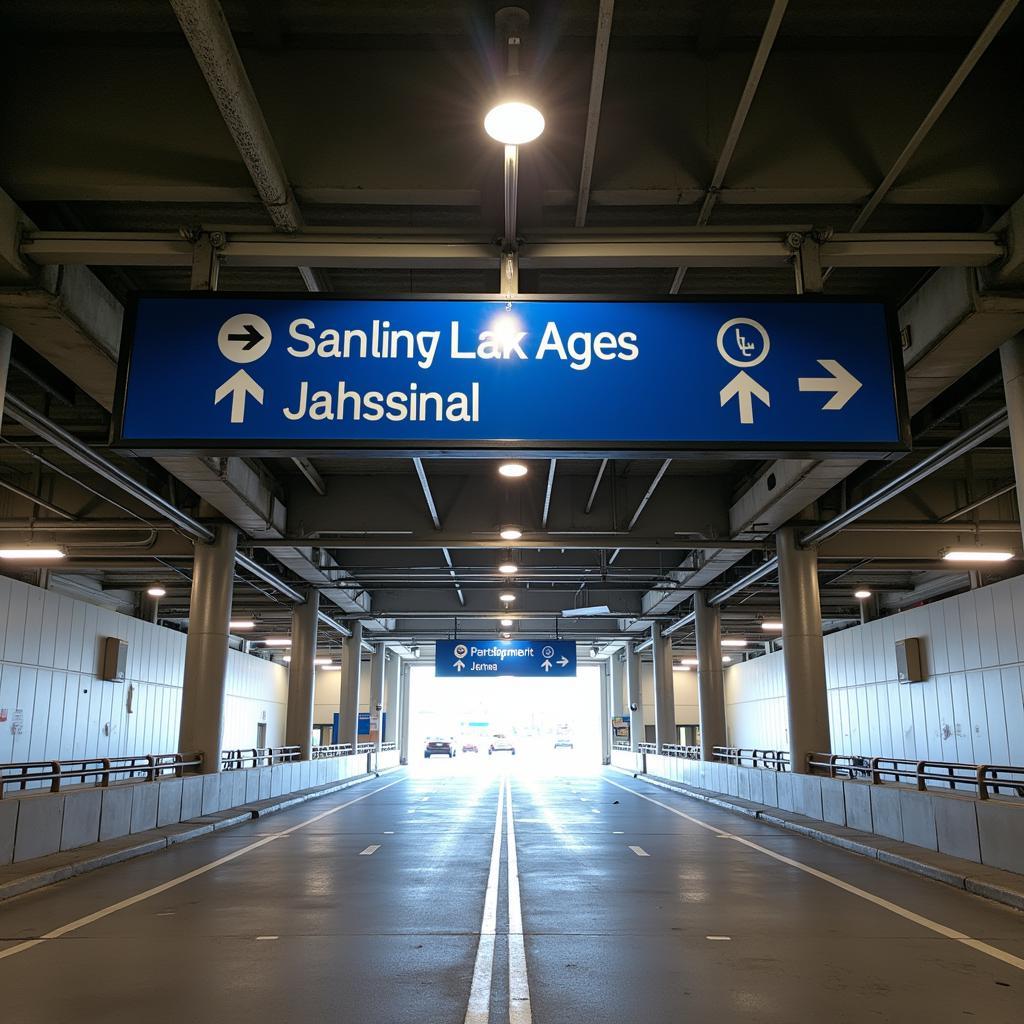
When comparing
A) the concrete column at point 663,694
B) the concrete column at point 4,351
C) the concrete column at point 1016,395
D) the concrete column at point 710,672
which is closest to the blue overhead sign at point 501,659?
the concrete column at point 663,694

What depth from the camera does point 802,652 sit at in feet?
71.2

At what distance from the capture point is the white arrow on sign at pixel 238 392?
216 inches

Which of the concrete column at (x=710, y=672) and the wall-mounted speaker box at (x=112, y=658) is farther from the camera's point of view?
the concrete column at (x=710, y=672)

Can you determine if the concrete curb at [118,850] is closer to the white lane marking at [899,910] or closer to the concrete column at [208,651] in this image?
the concrete column at [208,651]

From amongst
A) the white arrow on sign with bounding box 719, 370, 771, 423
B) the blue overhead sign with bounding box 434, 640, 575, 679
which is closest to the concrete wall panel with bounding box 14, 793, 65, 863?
the white arrow on sign with bounding box 719, 370, 771, 423

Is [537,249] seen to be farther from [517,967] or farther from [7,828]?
[7,828]

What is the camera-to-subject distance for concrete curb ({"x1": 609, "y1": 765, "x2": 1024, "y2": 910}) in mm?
10531

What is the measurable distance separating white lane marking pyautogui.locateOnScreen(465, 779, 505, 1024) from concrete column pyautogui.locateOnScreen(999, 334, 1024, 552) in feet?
21.4

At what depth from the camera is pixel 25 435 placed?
1655 cm

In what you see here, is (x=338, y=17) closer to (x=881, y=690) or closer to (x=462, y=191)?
(x=462, y=191)

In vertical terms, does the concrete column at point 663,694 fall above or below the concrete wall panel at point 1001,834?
above

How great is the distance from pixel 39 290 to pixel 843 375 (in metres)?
7.55

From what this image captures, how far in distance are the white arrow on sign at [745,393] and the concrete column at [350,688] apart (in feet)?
118

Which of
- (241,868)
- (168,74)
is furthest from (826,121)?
(241,868)
